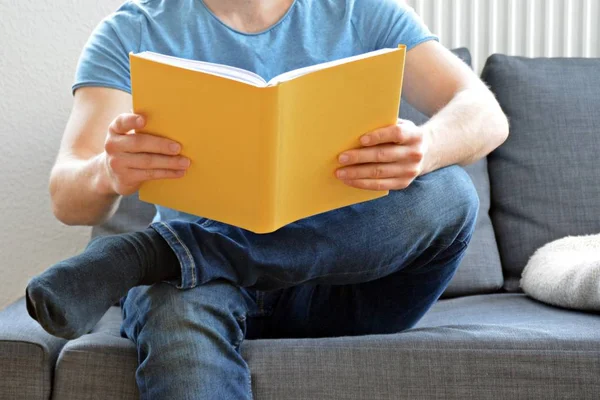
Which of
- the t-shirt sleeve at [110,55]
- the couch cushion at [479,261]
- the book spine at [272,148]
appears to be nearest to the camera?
the book spine at [272,148]

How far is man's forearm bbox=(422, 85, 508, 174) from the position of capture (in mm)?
1247

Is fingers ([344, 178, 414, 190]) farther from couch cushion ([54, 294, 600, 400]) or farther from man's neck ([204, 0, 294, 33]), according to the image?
man's neck ([204, 0, 294, 33])

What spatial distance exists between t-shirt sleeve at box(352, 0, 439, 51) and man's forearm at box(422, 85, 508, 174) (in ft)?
0.53

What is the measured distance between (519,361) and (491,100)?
440mm

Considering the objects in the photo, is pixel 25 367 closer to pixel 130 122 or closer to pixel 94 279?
pixel 94 279

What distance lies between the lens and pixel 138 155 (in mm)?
1054

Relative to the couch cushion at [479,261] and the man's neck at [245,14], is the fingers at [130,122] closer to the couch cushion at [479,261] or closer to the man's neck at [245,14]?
the man's neck at [245,14]

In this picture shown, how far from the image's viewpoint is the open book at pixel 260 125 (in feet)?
3.20

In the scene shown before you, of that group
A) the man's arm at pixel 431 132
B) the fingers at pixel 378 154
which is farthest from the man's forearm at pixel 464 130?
the fingers at pixel 378 154

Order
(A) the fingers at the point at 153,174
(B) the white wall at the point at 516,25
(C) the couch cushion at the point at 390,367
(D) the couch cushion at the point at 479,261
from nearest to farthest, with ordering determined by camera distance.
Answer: (A) the fingers at the point at 153,174 < (C) the couch cushion at the point at 390,367 < (D) the couch cushion at the point at 479,261 < (B) the white wall at the point at 516,25

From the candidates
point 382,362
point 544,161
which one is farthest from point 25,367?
point 544,161

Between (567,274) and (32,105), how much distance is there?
130 cm

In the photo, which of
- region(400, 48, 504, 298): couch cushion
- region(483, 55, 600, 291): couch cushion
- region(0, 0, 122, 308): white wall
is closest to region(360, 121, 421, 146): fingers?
region(400, 48, 504, 298): couch cushion

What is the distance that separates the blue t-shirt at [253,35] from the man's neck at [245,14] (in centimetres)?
2
